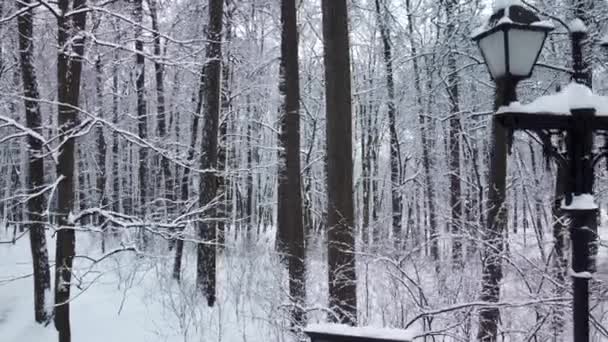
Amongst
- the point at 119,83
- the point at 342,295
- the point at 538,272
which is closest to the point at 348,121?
the point at 342,295

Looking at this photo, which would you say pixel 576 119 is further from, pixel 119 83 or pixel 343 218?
pixel 119 83

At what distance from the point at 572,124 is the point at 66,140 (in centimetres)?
662

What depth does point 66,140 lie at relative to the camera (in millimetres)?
7523

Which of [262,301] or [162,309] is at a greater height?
[262,301]

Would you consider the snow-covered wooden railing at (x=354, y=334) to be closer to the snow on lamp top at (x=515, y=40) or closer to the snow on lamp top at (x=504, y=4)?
the snow on lamp top at (x=515, y=40)

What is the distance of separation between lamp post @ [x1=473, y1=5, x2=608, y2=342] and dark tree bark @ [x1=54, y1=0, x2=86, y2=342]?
6.17 metres

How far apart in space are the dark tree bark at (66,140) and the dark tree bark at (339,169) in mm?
3683

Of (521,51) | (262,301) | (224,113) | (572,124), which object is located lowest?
(262,301)

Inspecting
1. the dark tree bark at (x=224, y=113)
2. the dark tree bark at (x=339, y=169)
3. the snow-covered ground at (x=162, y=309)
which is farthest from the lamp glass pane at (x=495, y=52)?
the dark tree bark at (x=224, y=113)

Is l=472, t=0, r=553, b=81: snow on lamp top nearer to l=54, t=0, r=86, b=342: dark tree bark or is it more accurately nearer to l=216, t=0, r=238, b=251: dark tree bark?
l=54, t=0, r=86, b=342: dark tree bark

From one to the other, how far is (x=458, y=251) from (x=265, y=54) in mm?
12019

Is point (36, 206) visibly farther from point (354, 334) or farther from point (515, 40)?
point (515, 40)

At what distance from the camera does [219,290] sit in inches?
475

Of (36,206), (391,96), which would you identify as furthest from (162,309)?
(391,96)
